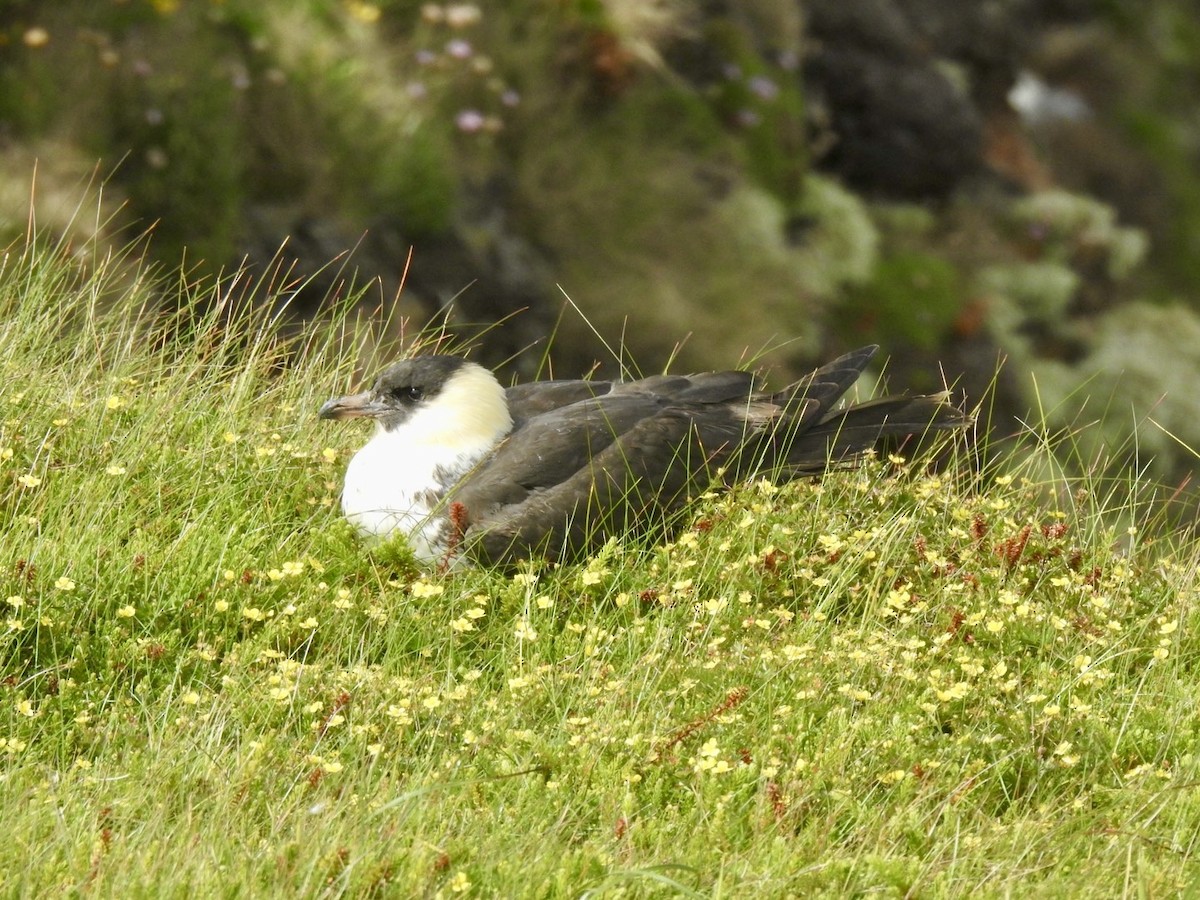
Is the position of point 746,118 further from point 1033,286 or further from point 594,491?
point 594,491

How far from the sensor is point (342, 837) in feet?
12.3

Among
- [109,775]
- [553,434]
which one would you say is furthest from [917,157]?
[109,775]

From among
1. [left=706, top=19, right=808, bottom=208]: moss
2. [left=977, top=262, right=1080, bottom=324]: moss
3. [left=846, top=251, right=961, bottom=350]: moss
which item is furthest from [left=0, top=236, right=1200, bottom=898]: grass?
[left=977, top=262, right=1080, bottom=324]: moss

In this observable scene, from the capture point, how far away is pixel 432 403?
6.07 meters

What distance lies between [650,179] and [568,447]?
822 cm

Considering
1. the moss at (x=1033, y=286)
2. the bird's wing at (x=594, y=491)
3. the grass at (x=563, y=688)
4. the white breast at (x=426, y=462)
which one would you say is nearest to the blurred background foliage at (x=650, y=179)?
the moss at (x=1033, y=286)

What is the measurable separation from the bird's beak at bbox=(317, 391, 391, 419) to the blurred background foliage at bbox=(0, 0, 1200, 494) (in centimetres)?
193

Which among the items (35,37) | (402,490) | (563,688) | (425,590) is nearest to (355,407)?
(402,490)

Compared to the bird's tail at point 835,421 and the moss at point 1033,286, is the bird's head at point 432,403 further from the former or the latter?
the moss at point 1033,286

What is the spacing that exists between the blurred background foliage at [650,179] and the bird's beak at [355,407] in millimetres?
1930

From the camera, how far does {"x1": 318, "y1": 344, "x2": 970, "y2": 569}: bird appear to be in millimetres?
5656

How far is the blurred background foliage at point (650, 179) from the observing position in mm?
10867

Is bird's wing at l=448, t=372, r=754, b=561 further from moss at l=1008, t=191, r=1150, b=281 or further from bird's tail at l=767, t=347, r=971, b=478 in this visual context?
moss at l=1008, t=191, r=1150, b=281

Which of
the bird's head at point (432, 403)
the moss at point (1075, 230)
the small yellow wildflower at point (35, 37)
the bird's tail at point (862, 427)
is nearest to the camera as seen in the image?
the bird's head at point (432, 403)
